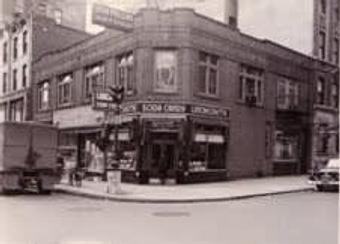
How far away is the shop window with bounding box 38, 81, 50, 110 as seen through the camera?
30781 mm

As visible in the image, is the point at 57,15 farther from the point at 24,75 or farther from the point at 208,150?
the point at 208,150

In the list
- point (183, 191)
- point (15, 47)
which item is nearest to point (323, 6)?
point (183, 191)

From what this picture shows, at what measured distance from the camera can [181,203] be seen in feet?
51.8

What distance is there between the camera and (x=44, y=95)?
3141cm

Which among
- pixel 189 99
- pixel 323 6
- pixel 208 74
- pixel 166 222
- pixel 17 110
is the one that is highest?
pixel 323 6

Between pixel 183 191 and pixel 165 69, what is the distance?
17.9ft

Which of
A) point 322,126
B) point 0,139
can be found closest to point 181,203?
point 0,139

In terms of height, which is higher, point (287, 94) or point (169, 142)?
point (287, 94)

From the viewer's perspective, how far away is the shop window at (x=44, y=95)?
1212 inches

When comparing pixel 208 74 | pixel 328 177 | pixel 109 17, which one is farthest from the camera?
pixel 208 74

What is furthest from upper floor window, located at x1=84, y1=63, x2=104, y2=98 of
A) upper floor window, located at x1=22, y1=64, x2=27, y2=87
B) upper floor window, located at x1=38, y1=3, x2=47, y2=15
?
upper floor window, located at x1=22, y1=64, x2=27, y2=87

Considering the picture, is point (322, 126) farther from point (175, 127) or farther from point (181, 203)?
point (181, 203)

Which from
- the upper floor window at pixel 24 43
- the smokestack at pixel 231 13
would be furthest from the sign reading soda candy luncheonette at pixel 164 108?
the upper floor window at pixel 24 43

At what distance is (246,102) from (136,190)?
8.18 metres
